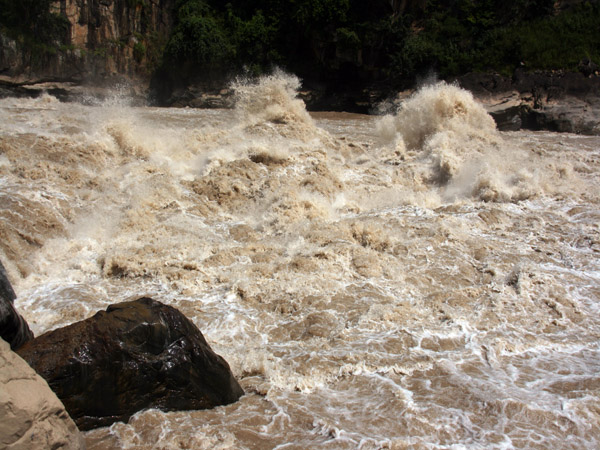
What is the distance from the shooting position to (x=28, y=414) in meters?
1.99

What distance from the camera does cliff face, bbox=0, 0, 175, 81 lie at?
20.5 meters

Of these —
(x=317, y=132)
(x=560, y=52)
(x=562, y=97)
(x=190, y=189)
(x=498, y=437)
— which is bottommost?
(x=498, y=437)

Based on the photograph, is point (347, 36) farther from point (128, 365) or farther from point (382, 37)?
point (128, 365)

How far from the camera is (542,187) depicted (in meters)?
7.24

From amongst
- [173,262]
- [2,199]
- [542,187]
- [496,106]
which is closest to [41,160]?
[2,199]

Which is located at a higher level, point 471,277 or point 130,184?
point 130,184

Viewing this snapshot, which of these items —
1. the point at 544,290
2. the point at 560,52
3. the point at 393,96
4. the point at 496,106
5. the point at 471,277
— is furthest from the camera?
the point at 393,96

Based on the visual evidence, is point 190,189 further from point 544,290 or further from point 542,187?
point 542,187

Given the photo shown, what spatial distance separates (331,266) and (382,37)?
1743cm

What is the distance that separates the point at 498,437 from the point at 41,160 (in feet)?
20.2

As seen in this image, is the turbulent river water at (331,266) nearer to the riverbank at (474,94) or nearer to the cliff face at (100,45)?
the riverbank at (474,94)

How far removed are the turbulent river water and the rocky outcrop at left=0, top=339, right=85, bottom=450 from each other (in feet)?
1.55

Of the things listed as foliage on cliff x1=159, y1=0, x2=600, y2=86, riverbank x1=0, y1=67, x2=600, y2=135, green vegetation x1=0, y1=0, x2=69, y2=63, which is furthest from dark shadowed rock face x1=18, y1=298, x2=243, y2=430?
green vegetation x1=0, y1=0, x2=69, y2=63

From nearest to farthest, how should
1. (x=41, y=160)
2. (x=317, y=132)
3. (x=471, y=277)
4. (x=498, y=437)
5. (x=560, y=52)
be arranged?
(x=498, y=437) < (x=471, y=277) < (x=41, y=160) < (x=317, y=132) < (x=560, y=52)
